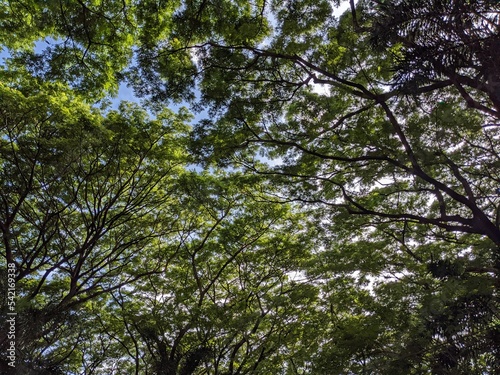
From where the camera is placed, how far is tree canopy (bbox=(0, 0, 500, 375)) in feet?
13.2

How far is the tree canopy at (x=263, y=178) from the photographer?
13.2 feet

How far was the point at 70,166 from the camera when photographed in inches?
245

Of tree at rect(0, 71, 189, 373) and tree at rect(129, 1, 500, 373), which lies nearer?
tree at rect(129, 1, 500, 373)

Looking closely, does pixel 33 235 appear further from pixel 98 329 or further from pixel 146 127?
pixel 146 127

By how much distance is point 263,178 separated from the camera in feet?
21.7

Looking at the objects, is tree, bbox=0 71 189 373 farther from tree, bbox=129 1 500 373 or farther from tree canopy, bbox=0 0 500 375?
tree, bbox=129 1 500 373

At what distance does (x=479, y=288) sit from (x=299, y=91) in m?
3.67

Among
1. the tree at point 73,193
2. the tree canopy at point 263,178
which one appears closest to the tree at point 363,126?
the tree canopy at point 263,178

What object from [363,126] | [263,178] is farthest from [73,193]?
[363,126]

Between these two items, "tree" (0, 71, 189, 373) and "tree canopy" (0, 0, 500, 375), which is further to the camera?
"tree" (0, 71, 189, 373)

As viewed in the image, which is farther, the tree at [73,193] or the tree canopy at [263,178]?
the tree at [73,193]

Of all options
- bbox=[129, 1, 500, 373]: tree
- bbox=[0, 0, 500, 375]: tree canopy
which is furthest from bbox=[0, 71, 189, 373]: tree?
bbox=[129, 1, 500, 373]: tree

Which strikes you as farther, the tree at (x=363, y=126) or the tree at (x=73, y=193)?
the tree at (x=73, y=193)

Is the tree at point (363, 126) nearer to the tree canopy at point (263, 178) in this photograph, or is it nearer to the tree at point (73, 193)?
the tree canopy at point (263, 178)
